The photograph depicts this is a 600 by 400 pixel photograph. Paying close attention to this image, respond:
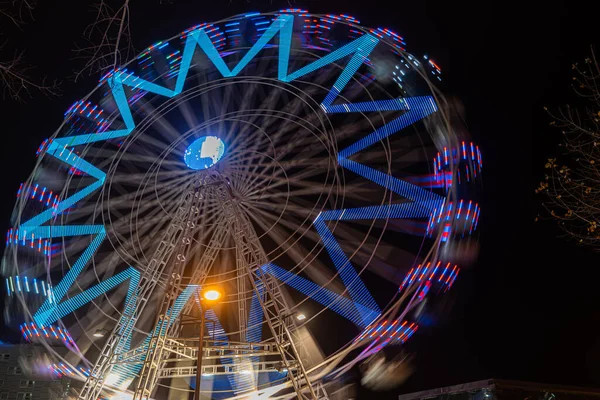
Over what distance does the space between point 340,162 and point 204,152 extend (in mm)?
3391

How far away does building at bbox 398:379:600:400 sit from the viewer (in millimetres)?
8281

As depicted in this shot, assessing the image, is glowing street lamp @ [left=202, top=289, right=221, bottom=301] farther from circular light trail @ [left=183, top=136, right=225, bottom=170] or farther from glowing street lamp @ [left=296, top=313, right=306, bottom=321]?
circular light trail @ [left=183, top=136, right=225, bottom=170]

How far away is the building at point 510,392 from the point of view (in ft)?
27.2

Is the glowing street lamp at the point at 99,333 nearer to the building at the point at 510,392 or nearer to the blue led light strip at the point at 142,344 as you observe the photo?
the blue led light strip at the point at 142,344

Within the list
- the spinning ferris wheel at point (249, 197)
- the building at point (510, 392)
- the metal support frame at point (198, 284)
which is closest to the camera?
the building at point (510, 392)

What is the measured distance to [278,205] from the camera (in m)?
12.2

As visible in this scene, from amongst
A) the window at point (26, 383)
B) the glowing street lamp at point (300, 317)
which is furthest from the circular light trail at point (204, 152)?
the window at point (26, 383)

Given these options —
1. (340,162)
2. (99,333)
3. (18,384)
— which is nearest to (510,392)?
(340,162)

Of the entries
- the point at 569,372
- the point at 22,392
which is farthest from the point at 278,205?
the point at 22,392

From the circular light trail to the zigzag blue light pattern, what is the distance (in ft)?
5.52

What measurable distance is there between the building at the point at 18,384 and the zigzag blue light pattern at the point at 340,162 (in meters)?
6.65

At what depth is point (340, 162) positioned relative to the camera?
12.1 metres

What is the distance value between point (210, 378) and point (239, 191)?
6.68 m

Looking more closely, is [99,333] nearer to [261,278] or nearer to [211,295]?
[261,278]
